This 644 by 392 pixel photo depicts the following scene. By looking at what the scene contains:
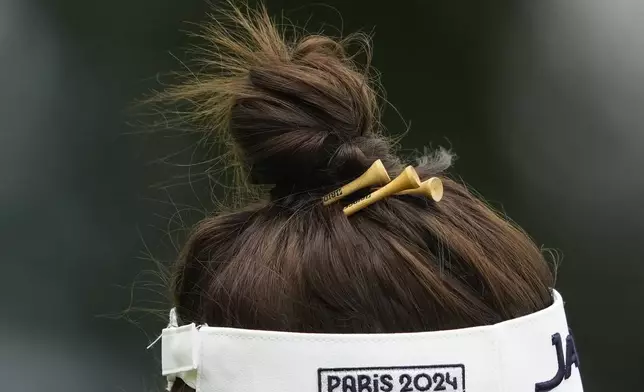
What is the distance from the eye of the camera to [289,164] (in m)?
0.62

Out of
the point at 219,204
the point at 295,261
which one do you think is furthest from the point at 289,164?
the point at 219,204

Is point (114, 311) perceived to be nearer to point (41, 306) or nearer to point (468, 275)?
point (41, 306)

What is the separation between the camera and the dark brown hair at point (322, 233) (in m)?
0.54

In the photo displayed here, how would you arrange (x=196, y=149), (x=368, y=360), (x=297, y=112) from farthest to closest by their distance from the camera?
(x=196, y=149) < (x=297, y=112) < (x=368, y=360)

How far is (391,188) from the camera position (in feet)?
1.87

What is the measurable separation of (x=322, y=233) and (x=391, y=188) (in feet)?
0.24

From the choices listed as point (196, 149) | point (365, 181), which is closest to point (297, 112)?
point (365, 181)

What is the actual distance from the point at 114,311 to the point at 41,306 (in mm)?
155

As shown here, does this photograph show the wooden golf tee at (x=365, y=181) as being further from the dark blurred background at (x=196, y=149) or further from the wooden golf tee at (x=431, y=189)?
the dark blurred background at (x=196, y=149)

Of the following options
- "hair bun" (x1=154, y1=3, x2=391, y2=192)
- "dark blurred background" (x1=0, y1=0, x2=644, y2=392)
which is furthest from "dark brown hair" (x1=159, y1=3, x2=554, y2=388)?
"dark blurred background" (x1=0, y1=0, x2=644, y2=392)

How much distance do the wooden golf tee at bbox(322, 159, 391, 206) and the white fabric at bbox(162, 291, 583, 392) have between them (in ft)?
0.46

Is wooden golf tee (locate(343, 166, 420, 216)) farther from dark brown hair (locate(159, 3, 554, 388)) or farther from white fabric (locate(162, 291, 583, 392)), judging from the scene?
white fabric (locate(162, 291, 583, 392))

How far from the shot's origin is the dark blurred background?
4.62 ft

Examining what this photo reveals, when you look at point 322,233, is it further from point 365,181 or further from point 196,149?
point 196,149
